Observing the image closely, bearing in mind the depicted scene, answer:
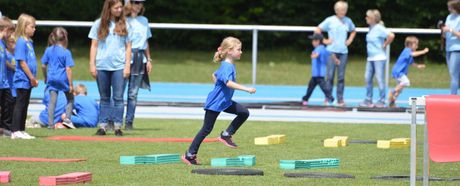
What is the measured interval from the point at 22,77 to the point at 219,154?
3193 millimetres

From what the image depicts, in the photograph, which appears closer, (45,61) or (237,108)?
(237,108)

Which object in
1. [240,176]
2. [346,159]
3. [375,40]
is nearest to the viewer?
[240,176]

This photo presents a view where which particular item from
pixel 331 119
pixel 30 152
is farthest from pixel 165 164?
pixel 331 119

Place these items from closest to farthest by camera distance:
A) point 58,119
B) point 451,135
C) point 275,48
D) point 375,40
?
1. point 451,135
2. point 58,119
3. point 375,40
4. point 275,48

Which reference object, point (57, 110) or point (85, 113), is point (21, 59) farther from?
point (85, 113)

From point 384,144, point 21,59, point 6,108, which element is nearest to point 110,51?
point 21,59

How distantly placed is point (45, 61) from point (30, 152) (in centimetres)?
462

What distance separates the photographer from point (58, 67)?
16359 mm

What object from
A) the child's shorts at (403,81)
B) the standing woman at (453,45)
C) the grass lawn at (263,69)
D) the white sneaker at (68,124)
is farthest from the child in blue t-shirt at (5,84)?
the grass lawn at (263,69)

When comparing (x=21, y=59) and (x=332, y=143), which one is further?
(x=21, y=59)

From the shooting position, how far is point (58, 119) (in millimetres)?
16484

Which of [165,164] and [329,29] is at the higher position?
[329,29]

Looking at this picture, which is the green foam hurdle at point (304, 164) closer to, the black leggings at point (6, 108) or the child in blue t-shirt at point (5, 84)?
the child in blue t-shirt at point (5, 84)

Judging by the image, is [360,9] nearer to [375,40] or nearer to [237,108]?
[375,40]
